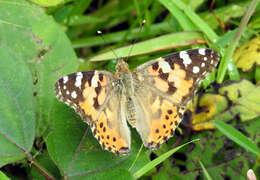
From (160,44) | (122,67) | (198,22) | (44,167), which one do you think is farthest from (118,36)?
(44,167)

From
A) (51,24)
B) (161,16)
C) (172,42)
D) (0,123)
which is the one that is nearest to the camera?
(0,123)

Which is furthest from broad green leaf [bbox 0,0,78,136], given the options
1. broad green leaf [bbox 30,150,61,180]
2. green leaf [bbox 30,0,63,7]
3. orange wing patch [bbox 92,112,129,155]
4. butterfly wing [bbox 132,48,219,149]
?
butterfly wing [bbox 132,48,219,149]

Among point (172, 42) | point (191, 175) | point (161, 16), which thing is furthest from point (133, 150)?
point (161, 16)

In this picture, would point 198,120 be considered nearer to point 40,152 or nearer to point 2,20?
point 40,152

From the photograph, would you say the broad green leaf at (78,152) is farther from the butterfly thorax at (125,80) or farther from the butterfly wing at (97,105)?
the butterfly thorax at (125,80)

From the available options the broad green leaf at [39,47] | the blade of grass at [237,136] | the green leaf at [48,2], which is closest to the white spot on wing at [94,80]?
the broad green leaf at [39,47]

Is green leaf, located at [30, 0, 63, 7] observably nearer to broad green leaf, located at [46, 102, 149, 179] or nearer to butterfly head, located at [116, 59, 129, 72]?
butterfly head, located at [116, 59, 129, 72]
